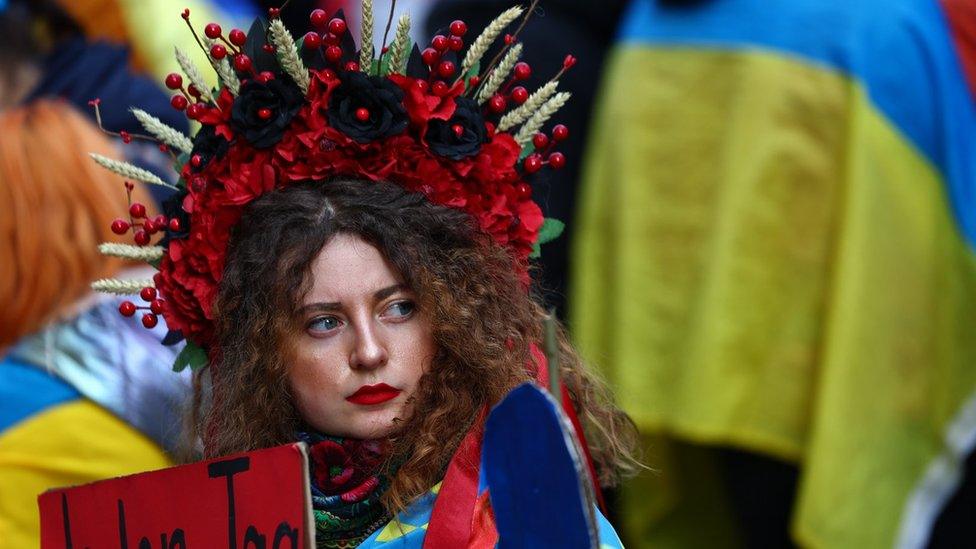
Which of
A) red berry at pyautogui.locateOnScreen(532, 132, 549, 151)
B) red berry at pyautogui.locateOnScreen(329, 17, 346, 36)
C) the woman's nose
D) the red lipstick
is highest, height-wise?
red berry at pyautogui.locateOnScreen(329, 17, 346, 36)

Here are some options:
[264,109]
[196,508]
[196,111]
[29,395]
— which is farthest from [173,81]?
[29,395]

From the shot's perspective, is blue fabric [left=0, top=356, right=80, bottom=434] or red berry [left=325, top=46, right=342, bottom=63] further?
blue fabric [left=0, top=356, right=80, bottom=434]

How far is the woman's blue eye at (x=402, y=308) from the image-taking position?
2.40 m

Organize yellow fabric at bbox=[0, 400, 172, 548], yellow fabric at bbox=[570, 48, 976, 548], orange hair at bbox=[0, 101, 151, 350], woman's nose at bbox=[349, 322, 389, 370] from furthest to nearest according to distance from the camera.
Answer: yellow fabric at bbox=[570, 48, 976, 548] < orange hair at bbox=[0, 101, 151, 350] < yellow fabric at bbox=[0, 400, 172, 548] < woman's nose at bbox=[349, 322, 389, 370]

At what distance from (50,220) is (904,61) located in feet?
6.16

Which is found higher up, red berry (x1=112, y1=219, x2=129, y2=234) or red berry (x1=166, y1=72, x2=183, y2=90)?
red berry (x1=166, y1=72, x2=183, y2=90)

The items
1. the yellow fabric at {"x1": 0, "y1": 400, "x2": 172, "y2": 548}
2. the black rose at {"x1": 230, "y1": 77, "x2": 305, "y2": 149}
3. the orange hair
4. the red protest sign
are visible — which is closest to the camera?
the red protest sign

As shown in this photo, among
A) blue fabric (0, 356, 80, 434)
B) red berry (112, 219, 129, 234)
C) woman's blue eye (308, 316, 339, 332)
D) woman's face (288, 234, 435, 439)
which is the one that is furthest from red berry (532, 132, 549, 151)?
blue fabric (0, 356, 80, 434)

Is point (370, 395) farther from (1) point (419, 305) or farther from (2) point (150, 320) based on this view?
(2) point (150, 320)

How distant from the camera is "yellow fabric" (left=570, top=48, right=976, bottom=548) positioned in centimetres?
349

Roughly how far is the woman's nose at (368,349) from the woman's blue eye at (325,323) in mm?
49

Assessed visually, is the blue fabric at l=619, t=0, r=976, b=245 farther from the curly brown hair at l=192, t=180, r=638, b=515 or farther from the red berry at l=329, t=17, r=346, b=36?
the red berry at l=329, t=17, r=346, b=36

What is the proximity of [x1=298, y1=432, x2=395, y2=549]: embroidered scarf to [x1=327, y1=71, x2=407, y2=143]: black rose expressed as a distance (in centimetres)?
46

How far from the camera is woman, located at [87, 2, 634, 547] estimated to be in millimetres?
2375
